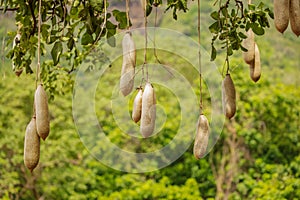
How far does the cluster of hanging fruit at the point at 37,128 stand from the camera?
695mm

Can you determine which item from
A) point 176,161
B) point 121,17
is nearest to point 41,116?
point 121,17

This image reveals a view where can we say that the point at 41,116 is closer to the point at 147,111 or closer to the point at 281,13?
the point at 147,111

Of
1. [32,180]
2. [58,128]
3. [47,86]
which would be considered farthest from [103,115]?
[47,86]

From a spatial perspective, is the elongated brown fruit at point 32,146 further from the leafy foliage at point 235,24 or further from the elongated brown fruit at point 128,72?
the leafy foliage at point 235,24

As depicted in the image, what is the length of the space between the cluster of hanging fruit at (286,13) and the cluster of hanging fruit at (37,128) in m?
0.26

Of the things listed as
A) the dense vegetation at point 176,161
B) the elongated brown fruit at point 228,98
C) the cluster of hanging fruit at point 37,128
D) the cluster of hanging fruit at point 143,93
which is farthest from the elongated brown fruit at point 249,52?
the dense vegetation at point 176,161

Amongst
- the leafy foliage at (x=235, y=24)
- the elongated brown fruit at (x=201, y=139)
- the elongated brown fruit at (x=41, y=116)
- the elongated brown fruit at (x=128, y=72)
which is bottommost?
the elongated brown fruit at (x=201, y=139)

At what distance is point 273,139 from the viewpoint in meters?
4.51

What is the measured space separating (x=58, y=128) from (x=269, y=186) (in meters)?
1.56

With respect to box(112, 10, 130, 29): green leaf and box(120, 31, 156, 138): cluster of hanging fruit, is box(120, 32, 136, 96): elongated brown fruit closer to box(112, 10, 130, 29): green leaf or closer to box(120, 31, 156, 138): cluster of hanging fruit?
box(120, 31, 156, 138): cluster of hanging fruit

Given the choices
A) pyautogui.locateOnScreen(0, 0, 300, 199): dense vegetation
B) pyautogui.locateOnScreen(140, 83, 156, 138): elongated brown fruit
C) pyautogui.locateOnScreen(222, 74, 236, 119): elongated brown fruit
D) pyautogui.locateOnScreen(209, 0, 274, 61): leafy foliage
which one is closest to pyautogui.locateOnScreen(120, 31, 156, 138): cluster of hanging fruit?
pyautogui.locateOnScreen(140, 83, 156, 138): elongated brown fruit

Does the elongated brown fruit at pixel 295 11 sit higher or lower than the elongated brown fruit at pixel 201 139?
higher

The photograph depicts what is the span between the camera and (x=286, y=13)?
2.00 ft

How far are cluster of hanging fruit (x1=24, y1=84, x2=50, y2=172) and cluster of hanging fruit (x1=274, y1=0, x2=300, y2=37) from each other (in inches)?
10.0
